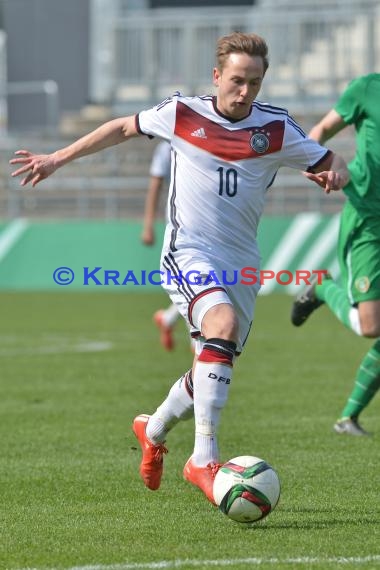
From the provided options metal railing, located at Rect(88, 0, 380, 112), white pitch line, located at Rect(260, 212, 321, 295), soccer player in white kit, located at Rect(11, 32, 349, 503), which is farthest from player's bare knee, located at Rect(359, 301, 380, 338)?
metal railing, located at Rect(88, 0, 380, 112)

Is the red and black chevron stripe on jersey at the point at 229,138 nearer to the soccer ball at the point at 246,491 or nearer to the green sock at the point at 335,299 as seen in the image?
the soccer ball at the point at 246,491

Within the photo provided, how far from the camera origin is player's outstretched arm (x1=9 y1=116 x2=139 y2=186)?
6312 millimetres

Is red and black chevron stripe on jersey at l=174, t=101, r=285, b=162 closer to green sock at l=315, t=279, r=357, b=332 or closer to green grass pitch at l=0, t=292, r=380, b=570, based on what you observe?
green grass pitch at l=0, t=292, r=380, b=570

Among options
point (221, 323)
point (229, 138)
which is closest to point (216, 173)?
point (229, 138)

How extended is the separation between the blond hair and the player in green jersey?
1.99 meters

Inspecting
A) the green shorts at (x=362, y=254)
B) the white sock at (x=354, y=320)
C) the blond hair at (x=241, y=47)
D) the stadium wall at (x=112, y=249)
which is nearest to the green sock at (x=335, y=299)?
the white sock at (x=354, y=320)

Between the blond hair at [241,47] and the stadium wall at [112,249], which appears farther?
the stadium wall at [112,249]

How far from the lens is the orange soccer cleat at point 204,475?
572cm

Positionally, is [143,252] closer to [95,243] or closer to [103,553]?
[95,243]

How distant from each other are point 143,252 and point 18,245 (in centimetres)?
214

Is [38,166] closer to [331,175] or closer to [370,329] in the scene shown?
[331,175]

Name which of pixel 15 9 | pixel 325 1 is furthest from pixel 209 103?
pixel 15 9

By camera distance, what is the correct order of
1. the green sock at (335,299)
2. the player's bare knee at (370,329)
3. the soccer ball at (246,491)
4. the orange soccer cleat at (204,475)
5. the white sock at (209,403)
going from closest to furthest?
the soccer ball at (246,491) → the orange soccer cleat at (204,475) → the white sock at (209,403) → the player's bare knee at (370,329) → the green sock at (335,299)

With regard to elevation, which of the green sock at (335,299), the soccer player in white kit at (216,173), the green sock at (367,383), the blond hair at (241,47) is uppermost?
the blond hair at (241,47)
